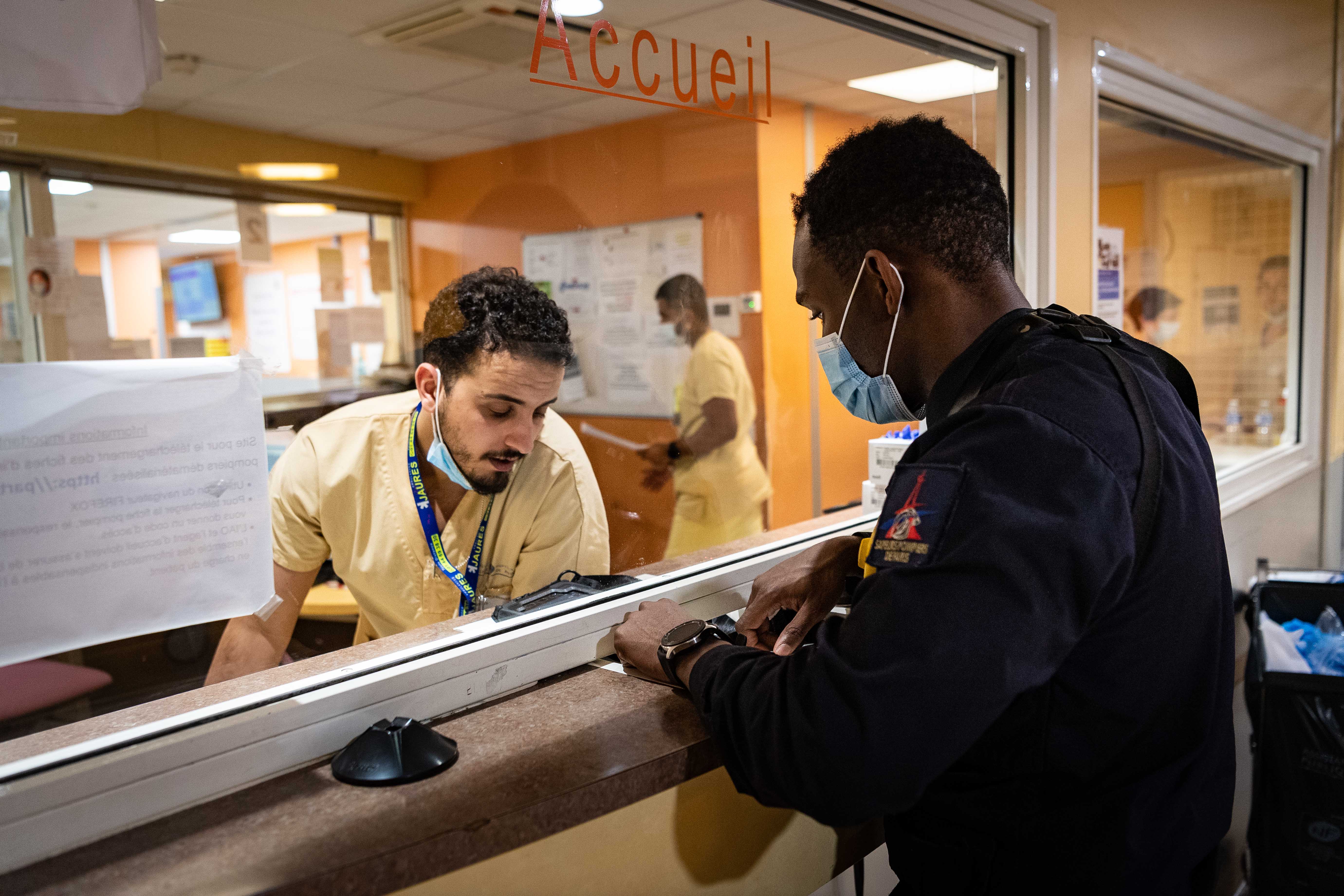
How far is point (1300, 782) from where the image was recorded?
2607mm

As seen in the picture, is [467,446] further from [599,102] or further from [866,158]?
[866,158]

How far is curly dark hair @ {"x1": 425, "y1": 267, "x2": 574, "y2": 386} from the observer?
1460 mm

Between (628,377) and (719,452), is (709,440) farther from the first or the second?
(628,377)

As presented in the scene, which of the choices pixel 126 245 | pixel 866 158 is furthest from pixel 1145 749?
pixel 126 245

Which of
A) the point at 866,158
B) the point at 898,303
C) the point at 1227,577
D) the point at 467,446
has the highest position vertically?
the point at 866,158

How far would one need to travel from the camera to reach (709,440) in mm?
2934

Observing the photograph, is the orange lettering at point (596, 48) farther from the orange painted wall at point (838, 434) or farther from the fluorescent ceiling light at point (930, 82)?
the fluorescent ceiling light at point (930, 82)

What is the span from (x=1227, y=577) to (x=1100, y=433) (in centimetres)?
34

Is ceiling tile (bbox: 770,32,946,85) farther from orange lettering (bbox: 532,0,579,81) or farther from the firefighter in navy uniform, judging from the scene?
the firefighter in navy uniform

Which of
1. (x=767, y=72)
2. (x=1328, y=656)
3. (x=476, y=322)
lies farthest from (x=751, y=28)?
(x=1328, y=656)

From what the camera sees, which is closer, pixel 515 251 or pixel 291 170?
pixel 515 251

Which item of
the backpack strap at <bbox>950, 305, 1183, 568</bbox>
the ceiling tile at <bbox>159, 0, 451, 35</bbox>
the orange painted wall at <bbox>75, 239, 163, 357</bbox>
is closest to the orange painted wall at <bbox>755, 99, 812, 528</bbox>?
the ceiling tile at <bbox>159, 0, 451, 35</bbox>

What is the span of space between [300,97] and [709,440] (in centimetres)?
162

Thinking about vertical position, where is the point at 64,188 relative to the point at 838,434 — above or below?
above
